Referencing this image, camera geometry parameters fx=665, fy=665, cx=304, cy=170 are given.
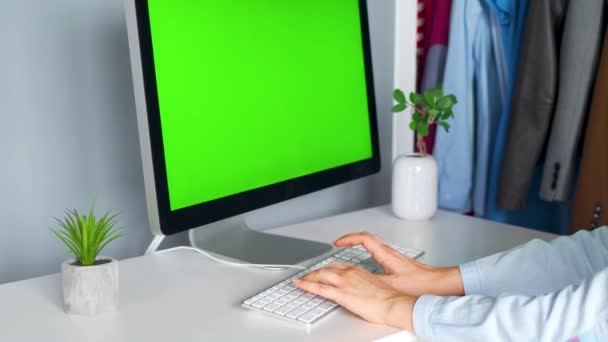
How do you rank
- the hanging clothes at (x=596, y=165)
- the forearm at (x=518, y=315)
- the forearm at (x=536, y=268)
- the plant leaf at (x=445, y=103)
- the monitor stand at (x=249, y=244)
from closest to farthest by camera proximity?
the forearm at (x=518, y=315) < the forearm at (x=536, y=268) < the monitor stand at (x=249, y=244) < the plant leaf at (x=445, y=103) < the hanging clothes at (x=596, y=165)

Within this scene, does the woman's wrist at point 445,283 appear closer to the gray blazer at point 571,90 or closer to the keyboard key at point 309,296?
the keyboard key at point 309,296

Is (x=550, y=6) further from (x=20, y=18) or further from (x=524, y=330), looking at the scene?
(x=20, y=18)

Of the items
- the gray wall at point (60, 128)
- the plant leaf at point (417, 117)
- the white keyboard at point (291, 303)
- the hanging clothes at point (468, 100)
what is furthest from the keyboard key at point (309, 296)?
the hanging clothes at point (468, 100)

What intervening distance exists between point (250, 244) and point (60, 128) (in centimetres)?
38

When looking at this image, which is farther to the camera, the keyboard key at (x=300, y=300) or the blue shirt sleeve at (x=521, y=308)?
the keyboard key at (x=300, y=300)

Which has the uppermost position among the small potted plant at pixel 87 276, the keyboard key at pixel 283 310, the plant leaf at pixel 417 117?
the plant leaf at pixel 417 117

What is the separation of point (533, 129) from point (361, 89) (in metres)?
0.50

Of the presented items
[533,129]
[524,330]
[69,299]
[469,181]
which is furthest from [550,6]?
[69,299]

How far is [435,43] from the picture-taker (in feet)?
5.48

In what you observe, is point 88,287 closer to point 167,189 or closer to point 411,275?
point 167,189

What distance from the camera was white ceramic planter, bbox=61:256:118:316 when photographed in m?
0.83

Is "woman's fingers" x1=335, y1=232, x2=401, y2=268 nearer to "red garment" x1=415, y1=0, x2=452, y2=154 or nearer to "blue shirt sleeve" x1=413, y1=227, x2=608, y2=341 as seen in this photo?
"blue shirt sleeve" x1=413, y1=227, x2=608, y2=341

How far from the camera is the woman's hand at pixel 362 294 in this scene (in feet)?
2.69

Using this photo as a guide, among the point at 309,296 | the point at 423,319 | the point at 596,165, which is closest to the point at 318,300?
the point at 309,296
